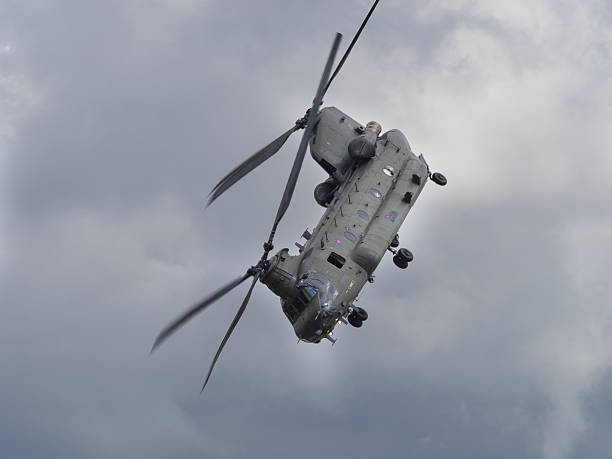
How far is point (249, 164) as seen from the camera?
9606cm

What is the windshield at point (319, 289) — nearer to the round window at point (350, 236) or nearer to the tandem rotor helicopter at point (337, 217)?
the tandem rotor helicopter at point (337, 217)

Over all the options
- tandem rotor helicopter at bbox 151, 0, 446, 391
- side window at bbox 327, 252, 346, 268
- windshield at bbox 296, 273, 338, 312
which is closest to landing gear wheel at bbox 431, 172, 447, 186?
tandem rotor helicopter at bbox 151, 0, 446, 391

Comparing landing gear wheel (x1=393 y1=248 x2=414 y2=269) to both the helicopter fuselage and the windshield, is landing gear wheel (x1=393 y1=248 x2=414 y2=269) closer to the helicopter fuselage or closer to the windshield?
the helicopter fuselage

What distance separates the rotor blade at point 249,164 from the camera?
9194cm

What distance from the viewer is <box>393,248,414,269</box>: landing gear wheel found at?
92938 millimetres

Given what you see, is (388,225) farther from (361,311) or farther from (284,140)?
(284,140)

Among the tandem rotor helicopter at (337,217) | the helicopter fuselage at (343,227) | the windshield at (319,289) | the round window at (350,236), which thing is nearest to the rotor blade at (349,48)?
the tandem rotor helicopter at (337,217)

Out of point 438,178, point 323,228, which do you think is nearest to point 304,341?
point 323,228

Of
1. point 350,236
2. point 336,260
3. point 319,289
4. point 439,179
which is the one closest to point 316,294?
point 319,289

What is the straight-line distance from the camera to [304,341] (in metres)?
87.7

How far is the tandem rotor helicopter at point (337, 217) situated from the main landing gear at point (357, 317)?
11 cm

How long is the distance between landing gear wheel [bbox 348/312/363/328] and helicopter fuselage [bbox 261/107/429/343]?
0.77 m

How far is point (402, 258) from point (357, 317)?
947 cm

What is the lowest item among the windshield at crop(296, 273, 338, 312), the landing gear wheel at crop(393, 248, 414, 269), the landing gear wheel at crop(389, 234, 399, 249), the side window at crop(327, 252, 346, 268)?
the windshield at crop(296, 273, 338, 312)
